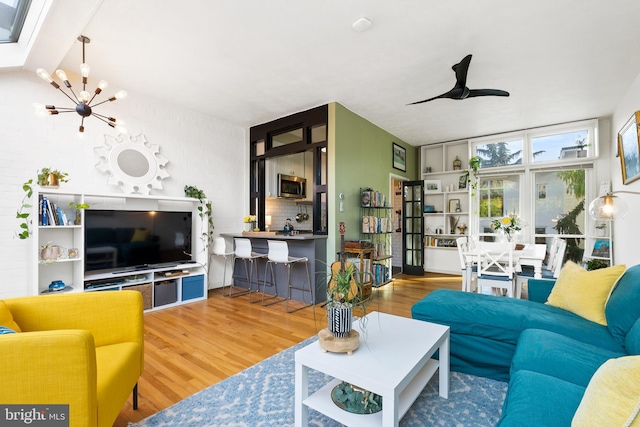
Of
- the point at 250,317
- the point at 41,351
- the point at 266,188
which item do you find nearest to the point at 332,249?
the point at 250,317

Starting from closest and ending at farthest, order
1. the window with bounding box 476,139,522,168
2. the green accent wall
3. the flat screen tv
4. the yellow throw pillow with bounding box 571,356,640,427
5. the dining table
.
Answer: the yellow throw pillow with bounding box 571,356,640,427, the flat screen tv, the dining table, the green accent wall, the window with bounding box 476,139,522,168

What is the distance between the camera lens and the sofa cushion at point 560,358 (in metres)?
1.46

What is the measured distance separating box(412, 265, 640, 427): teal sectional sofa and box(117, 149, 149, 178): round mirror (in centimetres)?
384

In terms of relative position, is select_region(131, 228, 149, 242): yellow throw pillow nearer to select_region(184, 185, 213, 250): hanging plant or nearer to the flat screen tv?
the flat screen tv

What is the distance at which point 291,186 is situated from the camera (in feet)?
20.0

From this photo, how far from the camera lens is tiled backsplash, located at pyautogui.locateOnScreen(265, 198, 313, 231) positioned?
6.30 m

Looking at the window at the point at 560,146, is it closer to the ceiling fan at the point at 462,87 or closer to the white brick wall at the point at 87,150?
the ceiling fan at the point at 462,87

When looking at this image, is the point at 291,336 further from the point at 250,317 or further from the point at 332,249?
the point at 332,249

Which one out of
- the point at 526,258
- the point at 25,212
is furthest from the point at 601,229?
the point at 25,212

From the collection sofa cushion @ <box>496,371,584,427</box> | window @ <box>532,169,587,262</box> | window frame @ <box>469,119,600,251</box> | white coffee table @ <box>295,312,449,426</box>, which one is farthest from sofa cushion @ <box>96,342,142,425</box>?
window @ <box>532,169,587,262</box>

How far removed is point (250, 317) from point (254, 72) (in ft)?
9.49

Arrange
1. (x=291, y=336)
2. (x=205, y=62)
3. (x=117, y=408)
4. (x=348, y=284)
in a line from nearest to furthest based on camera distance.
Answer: (x=117, y=408), (x=348, y=284), (x=291, y=336), (x=205, y=62)

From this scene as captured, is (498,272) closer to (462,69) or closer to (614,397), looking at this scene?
(462,69)

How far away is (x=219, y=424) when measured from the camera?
5.72ft
